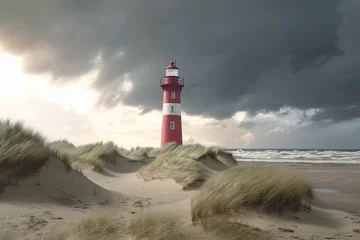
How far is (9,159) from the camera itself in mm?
5254

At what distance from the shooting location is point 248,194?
4598 mm

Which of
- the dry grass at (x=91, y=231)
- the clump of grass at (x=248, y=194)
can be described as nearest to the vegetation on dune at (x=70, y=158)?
the dry grass at (x=91, y=231)

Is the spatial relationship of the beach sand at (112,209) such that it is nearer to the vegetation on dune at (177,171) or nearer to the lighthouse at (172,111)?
the vegetation on dune at (177,171)

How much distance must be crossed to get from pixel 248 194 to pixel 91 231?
2262 millimetres

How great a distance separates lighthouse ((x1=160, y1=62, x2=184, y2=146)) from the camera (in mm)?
21234

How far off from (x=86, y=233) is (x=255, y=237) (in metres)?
1.88

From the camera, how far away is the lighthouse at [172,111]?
69.7 ft

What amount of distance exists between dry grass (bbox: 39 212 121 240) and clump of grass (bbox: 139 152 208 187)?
4.35 metres

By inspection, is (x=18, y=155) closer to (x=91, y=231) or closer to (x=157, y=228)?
(x=91, y=231)

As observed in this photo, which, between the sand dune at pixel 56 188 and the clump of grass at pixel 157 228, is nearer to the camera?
the clump of grass at pixel 157 228

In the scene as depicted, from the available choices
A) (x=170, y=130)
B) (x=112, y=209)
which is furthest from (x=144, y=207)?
(x=170, y=130)

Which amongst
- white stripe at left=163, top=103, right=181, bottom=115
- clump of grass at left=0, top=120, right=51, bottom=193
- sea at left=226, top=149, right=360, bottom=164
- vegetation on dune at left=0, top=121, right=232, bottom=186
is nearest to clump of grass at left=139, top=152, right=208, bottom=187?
vegetation on dune at left=0, top=121, right=232, bottom=186

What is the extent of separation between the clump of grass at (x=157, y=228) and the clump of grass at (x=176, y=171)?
4257 mm

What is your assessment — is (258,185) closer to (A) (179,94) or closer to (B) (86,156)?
(B) (86,156)
